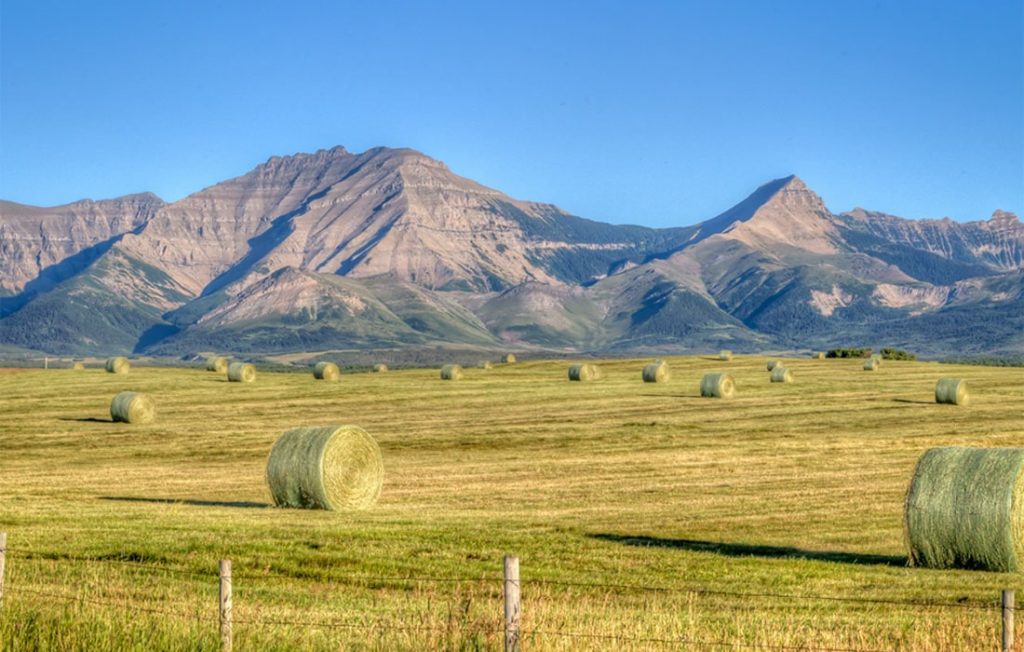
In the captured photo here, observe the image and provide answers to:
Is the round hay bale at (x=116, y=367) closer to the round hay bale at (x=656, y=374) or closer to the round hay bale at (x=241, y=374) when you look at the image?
the round hay bale at (x=241, y=374)

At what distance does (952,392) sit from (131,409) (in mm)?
32542

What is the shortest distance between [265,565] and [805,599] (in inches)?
306

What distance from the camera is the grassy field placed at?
14922 millimetres

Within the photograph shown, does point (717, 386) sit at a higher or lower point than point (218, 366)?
lower

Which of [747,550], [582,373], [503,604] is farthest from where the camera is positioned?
[582,373]

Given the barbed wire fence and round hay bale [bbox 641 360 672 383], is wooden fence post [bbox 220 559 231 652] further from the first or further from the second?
round hay bale [bbox 641 360 672 383]

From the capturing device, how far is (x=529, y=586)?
19.1m

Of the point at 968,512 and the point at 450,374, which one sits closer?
the point at 968,512

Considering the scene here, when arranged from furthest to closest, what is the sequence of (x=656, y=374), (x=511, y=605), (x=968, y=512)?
(x=656, y=374), (x=968, y=512), (x=511, y=605)

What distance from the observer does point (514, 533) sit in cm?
2483


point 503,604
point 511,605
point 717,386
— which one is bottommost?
point 503,604

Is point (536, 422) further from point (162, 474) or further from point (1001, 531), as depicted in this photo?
point (1001, 531)

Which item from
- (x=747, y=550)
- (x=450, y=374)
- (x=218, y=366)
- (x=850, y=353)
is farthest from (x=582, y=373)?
(x=747, y=550)

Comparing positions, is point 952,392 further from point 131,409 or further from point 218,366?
point 218,366
